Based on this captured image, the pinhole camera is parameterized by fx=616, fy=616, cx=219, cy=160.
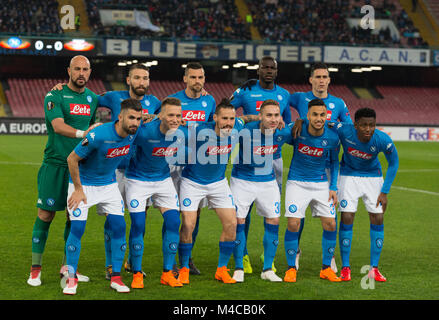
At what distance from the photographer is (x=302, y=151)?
671cm

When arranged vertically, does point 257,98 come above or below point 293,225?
above

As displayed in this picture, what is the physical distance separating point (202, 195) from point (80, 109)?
1555 mm

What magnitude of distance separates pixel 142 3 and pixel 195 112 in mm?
34162

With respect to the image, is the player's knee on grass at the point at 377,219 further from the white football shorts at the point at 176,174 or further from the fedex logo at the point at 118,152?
the fedex logo at the point at 118,152

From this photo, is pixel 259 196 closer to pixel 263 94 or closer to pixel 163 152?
pixel 163 152

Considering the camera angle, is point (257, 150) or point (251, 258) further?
point (251, 258)

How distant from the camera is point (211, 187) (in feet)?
21.4

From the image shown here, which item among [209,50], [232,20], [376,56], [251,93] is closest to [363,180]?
[251,93]

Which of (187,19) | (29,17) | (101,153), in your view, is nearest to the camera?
(101,153)

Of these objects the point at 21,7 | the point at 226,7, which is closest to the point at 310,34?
the point at 226,7

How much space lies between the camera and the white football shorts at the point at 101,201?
585 centimetres

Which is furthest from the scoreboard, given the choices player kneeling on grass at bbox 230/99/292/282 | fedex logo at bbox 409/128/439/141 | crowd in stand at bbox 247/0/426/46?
player kneeling on grass at bbox 230/99/292/282

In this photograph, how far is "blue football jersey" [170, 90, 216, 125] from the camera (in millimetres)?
7055

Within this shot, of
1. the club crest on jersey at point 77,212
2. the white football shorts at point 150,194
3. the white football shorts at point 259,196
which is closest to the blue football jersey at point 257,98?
the white football shorts at point 259,196
